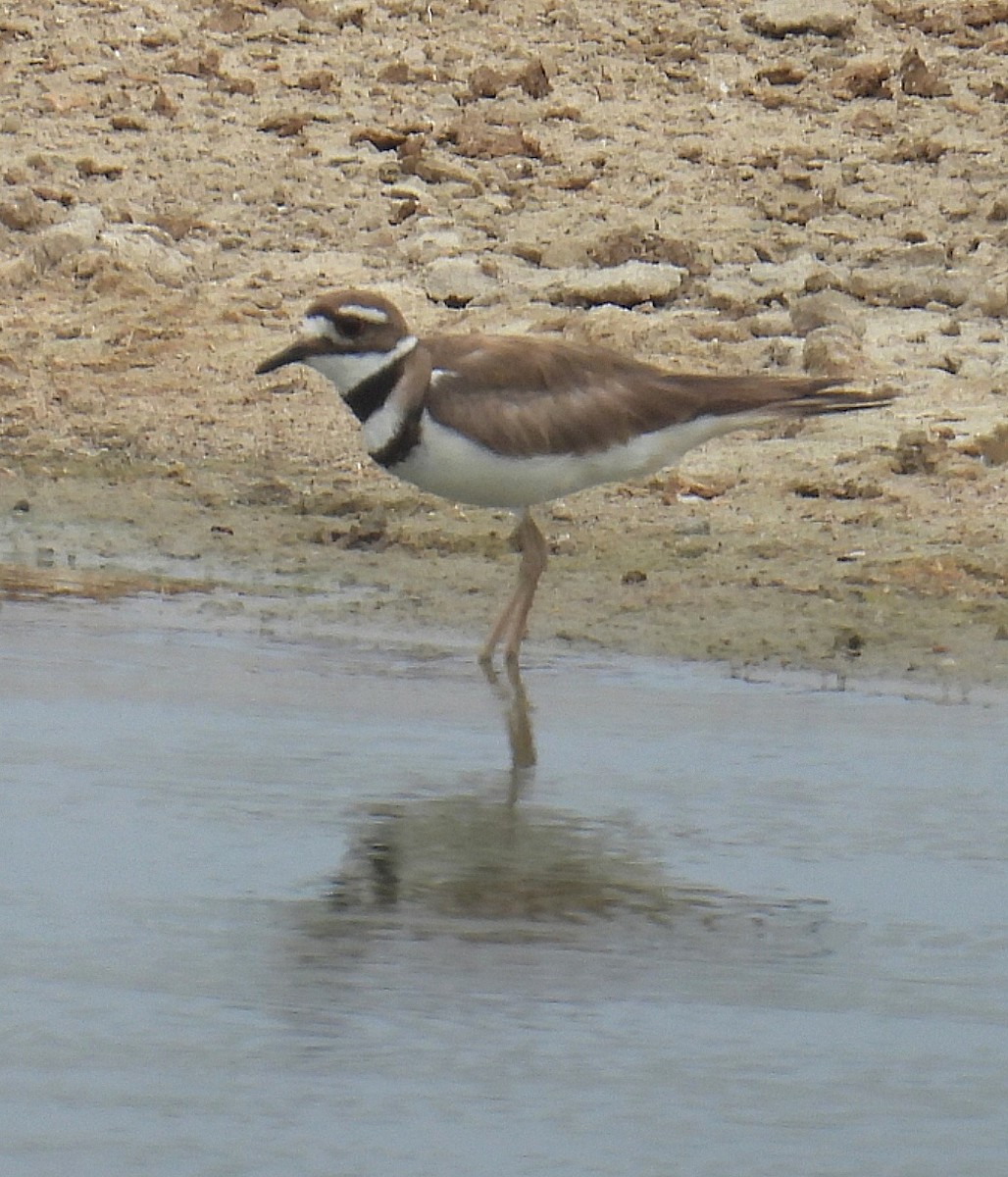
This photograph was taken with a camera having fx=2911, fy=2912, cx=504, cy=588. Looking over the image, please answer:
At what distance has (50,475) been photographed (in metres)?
9.66

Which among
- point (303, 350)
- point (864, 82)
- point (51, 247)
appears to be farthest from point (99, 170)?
point (303, 350)

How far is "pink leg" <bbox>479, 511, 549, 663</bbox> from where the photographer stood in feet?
24.7

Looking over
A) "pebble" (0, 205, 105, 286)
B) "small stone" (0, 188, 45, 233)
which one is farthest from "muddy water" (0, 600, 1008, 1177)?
"small stone" (0, 188, 45, 233)

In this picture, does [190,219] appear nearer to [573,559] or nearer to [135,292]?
[135,292]

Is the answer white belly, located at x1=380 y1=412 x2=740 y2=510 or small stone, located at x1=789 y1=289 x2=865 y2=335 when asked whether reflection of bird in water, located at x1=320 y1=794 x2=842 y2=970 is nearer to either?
white belly, located at x1=380 y1=412 x2=740 y2=510

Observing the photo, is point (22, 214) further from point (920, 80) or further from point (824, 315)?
point (920, 80)

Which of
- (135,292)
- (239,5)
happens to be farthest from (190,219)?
(239,5)

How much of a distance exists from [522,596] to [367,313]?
893 mm

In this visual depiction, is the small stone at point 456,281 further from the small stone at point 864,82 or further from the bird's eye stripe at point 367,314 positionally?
the bird's eye stripe at point 367,314

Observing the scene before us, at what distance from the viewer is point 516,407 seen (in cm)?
781

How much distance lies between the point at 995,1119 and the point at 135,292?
7.54 meters

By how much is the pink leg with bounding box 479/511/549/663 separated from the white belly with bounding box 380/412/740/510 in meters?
0.09

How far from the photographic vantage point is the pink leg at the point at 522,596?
7.52m

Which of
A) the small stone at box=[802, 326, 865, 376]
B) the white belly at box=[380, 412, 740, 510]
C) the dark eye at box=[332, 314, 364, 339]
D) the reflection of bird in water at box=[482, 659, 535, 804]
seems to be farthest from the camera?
the small stone at box=[802, 326, 865, 376]
